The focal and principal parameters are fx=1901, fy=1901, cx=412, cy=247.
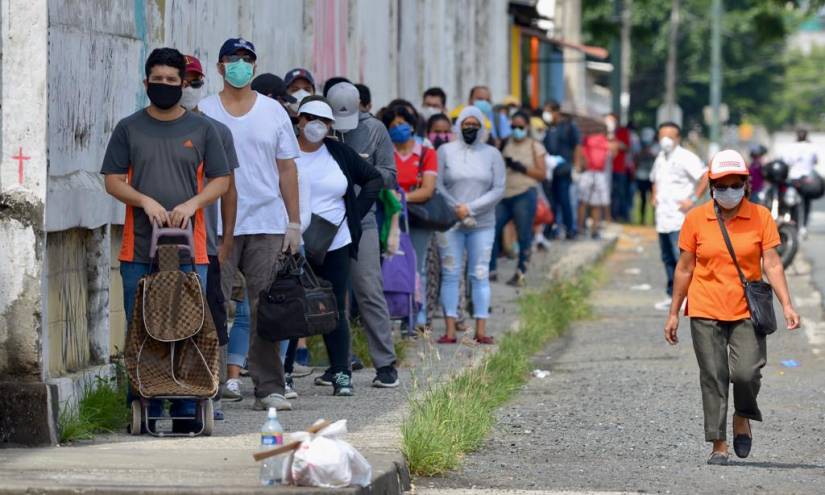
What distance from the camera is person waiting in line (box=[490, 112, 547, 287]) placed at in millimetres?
18375

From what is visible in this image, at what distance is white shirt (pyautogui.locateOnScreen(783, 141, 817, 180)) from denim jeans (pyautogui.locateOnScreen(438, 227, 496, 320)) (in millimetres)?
12249

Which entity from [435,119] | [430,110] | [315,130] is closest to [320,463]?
[315,130]

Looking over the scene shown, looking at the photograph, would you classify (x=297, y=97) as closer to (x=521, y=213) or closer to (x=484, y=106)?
(x=484, y=106)

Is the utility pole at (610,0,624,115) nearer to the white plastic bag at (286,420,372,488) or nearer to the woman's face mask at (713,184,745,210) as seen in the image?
the woman's face mask at (713,184,745,210)

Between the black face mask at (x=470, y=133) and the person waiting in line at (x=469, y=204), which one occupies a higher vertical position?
the black face mask at (x=470, y=133)

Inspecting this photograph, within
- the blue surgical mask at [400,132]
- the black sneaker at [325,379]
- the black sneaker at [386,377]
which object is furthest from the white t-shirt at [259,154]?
the blue surgical mask at [400,132]

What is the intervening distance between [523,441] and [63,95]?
2.81 meters

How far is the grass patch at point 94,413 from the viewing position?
28.0ft

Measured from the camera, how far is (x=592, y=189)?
28.0m

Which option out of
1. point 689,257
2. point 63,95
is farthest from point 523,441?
point 63,95

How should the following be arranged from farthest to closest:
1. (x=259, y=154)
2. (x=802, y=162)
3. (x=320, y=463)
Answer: (x=802, y=162)
(x=259, y=154)
(x=320, y=463)

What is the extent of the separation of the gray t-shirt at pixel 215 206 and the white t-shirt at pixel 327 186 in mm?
1201

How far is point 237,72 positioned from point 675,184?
7845mm

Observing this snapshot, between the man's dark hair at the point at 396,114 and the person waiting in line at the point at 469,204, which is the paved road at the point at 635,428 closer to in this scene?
the person waiting in line at the point at 469,204
